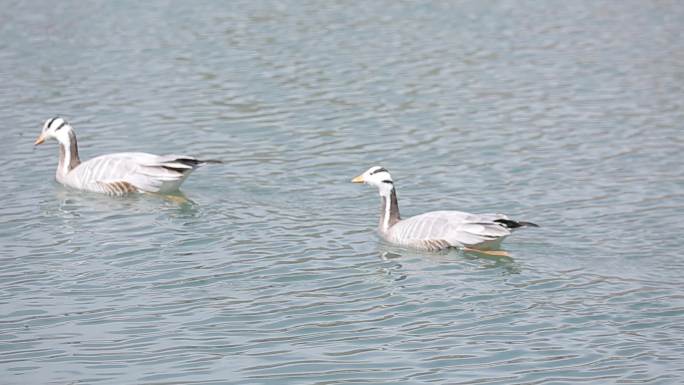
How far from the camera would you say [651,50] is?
27516 mm

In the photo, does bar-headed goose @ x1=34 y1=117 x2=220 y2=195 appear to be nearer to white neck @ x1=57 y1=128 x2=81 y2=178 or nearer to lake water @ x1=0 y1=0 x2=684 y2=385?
white neck @ x1=57 y1=128 x2=81 y2=178

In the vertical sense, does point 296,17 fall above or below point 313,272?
above

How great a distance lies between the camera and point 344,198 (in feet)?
56.5

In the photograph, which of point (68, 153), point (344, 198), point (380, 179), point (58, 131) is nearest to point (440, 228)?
point (380, 179)

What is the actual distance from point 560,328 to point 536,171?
703 centimetres

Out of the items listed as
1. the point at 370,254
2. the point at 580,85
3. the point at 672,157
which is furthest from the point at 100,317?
the point at 580,85

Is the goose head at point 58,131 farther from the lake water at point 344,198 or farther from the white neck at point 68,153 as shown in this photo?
the lake water at point 344,198

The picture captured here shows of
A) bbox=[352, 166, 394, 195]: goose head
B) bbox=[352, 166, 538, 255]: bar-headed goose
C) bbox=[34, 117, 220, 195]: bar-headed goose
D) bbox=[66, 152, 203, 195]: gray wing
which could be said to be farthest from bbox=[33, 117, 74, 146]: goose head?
bbox=[352, 166, 538, 255]: bar-headed goose

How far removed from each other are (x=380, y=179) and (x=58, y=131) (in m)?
5.85

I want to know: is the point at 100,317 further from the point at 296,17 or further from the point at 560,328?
the point at 296,17

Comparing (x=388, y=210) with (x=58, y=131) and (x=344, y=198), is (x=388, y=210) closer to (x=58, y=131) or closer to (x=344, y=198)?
(x=344, y=198)

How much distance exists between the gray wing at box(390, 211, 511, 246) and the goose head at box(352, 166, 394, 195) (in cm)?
57

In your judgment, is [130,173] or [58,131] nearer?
[130,173]

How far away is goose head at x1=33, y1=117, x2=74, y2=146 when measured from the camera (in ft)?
61.1
